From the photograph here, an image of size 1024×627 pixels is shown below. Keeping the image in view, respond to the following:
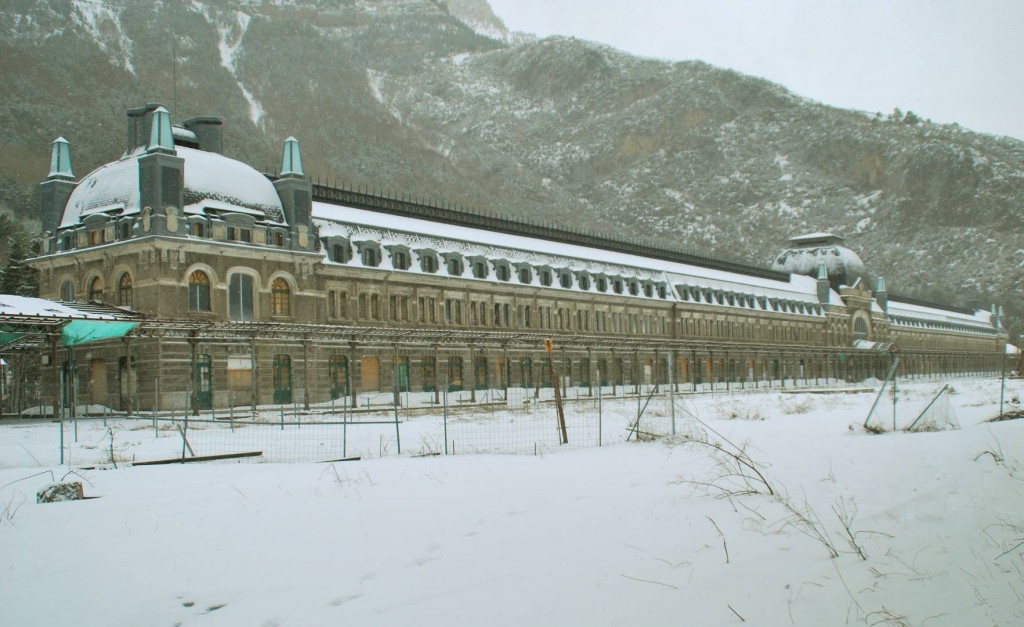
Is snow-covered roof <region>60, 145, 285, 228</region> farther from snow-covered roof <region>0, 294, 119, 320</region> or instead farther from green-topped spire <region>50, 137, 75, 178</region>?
snow-covered roof <region>0, 294, 119, 320</region>

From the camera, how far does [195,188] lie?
138 feet

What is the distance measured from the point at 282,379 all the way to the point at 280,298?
440 centimetres

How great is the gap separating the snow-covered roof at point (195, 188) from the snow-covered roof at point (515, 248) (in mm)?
4619

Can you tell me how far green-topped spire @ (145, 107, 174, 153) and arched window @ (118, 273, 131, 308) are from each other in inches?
263

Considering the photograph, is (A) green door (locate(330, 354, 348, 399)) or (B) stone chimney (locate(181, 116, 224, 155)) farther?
(B) stone chimney (locate(181, 116, 224, 155))

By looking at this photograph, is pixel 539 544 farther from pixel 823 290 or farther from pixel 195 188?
pixel 823 290

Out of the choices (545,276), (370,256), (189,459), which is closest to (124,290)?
(370,256)

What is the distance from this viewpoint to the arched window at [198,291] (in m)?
40.9

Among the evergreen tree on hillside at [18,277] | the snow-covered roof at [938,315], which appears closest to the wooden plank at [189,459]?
the evergreen tree on hillside at [18,277]

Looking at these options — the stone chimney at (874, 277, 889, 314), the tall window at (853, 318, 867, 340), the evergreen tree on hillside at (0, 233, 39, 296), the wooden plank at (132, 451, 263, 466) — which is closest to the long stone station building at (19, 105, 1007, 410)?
the wooden plank at (132, 451, 263, 466)

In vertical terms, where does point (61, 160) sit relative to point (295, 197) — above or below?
above

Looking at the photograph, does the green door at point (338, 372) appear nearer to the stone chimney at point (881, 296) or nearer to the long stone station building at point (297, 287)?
the long stone station building at point (297, 287)

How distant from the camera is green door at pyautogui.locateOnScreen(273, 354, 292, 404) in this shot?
4369 centimetres

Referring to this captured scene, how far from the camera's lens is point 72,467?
1647 centimetres
